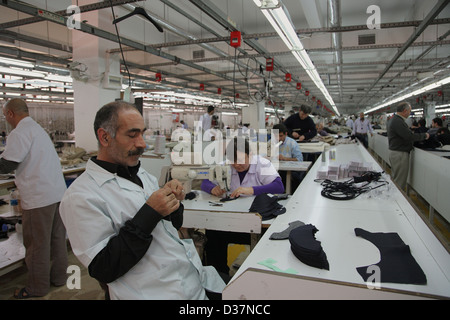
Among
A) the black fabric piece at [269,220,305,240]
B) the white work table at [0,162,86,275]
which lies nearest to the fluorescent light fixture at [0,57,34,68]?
the white work table at [0,162,86,275]

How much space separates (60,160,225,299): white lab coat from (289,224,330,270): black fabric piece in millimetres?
460

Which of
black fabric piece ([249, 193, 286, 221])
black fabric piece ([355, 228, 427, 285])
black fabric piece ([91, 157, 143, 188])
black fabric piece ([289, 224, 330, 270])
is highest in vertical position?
black fabric piece ([91, 157, 143, 188])

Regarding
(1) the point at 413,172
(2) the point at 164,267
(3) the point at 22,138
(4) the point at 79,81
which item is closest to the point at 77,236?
(2) the point at 164,267

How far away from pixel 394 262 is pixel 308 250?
32cm

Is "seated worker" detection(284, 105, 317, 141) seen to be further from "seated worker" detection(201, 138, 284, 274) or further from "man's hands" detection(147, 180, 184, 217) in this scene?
"man's hands" detection(147, 180, 184, 217)

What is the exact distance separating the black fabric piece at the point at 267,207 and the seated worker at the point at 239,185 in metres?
0.29

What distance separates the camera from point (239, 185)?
2.49 meters

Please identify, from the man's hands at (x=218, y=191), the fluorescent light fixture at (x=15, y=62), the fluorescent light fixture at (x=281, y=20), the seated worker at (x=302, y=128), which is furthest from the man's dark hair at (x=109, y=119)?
the seated worker at (x=302, y=128)

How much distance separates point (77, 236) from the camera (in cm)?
103

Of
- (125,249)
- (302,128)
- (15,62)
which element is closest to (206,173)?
(125,249)

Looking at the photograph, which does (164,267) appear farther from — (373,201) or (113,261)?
(373,201)

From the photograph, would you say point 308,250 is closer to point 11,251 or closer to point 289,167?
point 289,167

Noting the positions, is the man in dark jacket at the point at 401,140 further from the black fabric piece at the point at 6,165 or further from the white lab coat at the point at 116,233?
→ the black fabric piece at the point at 6,165

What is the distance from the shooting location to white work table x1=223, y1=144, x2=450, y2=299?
897 mm
